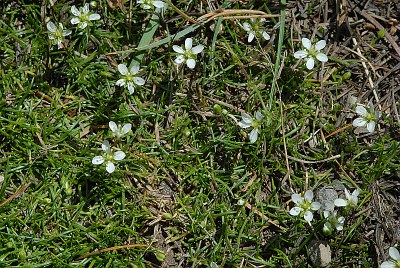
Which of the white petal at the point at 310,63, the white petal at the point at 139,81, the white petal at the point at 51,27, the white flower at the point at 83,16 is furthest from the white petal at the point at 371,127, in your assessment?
the white petal at the point at 51,27

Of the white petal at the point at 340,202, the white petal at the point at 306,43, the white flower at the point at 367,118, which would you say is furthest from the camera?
the white petal at the point at 306,43

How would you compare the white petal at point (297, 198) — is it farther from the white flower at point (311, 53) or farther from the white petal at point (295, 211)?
A: the white flower at point (311, 53)

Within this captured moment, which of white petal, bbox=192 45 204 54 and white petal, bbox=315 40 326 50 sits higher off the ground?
white petal, bbox=315 40 326 50

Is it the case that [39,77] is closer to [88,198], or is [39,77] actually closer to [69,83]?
[69,83]

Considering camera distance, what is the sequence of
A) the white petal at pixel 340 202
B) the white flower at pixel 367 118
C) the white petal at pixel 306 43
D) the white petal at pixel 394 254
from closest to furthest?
the white petal at pixel 394 254
the white petal at pixel 340 202
the white flower at pixel 367 118
the white petal at pixel 306 43

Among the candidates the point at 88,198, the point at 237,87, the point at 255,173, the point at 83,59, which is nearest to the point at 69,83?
the point at 83,59

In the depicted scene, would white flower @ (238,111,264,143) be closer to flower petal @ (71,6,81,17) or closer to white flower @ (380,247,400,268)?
white flower @ (380,247,400,268)

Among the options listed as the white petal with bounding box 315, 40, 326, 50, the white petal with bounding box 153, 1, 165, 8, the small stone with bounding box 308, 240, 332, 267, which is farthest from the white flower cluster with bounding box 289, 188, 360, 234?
the white petal with bounding box 153, 1, 165, 8
